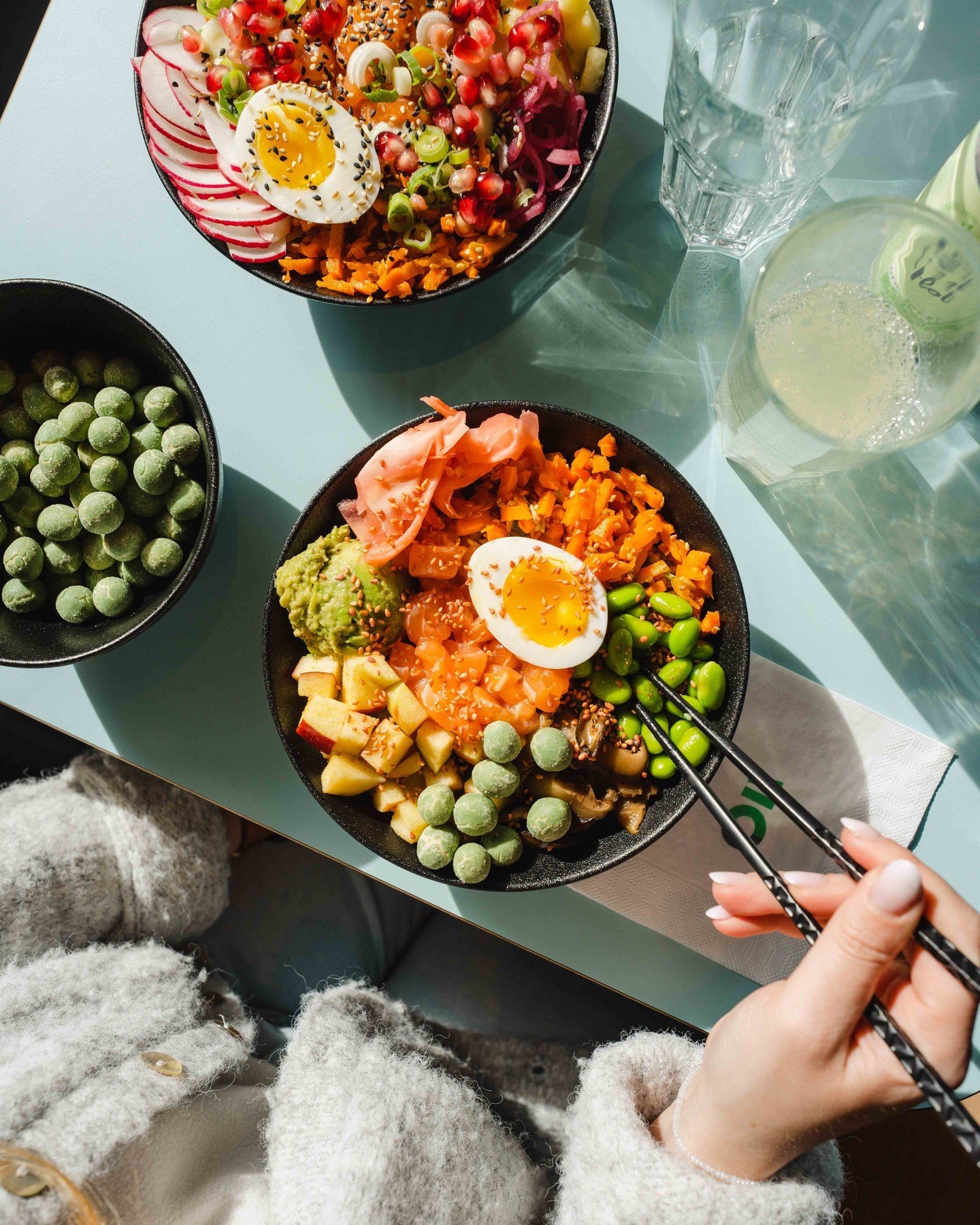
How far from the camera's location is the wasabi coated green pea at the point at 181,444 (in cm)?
96

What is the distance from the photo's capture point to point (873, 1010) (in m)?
0.72

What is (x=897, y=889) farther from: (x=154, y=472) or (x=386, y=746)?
(x=154, y=472)

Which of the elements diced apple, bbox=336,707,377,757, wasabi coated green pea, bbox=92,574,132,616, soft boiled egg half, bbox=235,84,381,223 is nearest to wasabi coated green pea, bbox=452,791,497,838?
diced apple, bbox=336,707,377,757

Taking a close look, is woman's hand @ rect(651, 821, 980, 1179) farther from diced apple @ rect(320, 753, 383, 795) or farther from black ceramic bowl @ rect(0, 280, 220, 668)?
black ceramic bowl @ rect(0, 280, 220, 668)

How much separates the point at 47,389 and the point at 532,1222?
1.30m

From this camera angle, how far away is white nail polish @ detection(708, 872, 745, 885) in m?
0.90

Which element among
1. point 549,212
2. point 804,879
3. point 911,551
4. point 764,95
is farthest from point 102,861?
point 764,95

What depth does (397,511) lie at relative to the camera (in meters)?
0.91

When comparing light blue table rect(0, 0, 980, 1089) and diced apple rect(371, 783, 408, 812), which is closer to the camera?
diced apple rect(371, 783, 408, 812)

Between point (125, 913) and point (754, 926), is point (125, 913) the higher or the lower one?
the lower one

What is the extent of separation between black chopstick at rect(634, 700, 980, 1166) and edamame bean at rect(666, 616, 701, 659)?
0.17ft

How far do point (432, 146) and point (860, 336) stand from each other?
0.54 m

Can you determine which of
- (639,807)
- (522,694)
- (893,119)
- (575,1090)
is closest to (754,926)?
(639,807)

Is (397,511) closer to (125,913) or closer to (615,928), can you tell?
(615,928)
